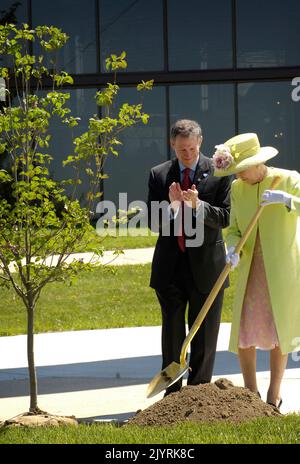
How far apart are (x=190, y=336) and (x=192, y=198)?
86 centimetres

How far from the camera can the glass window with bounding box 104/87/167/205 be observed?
18469 millimetres

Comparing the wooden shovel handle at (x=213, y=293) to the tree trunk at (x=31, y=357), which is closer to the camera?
the wooden shovel handle at (x=213, y=293)

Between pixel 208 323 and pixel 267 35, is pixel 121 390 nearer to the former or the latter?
pixel 208 323

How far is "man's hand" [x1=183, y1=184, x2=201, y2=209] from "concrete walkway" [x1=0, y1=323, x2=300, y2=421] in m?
1.46

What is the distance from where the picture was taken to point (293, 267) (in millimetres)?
6293

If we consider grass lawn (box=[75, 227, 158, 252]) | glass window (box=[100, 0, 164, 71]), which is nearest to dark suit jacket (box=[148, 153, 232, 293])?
grass lawn (box=[75, 227, 158, 252])

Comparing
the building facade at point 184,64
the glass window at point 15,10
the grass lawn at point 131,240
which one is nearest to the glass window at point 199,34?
the building facade at point 184,64

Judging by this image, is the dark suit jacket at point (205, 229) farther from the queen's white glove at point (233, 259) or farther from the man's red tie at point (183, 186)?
the queen's white glove at point (233, 259)

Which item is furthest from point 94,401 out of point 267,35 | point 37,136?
point 267,35

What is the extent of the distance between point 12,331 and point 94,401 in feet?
11.7

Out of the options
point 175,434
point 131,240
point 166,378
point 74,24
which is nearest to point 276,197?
point 166,378

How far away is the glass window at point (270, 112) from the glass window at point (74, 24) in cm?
292

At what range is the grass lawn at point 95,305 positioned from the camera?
10.8 metres
